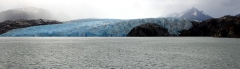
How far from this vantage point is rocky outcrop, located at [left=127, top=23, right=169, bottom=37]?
107287mm

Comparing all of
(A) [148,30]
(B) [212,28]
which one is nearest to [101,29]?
(A) [148,30]

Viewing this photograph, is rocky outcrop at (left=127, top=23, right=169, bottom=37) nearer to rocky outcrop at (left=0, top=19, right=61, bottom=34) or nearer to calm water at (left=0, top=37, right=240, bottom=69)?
calm water at (left=0, top=37, right=240, bottom=69)

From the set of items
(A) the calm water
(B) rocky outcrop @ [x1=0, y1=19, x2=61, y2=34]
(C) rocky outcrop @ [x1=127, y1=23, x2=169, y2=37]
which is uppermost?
(B) rocky outcrop @ [x1=0, y1=19, x2=61, y2=34]

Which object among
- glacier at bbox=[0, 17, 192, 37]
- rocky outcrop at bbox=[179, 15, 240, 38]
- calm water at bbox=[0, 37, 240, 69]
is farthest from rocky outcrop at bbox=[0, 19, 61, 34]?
calm water at bbox=[0, 37, 240, 69]

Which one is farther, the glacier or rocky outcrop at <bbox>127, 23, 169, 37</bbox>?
rocky outcrop at <bbox>127, 23, 169, 37</bbox>

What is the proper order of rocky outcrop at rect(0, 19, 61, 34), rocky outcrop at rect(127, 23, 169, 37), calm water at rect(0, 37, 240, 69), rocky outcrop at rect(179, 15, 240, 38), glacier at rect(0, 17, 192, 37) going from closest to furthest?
calm water at rect(0, 37, 240, 69)
glacier at rect(0, 17, 192, 37)
rocky outcrop at rect(179, 15, 240, 38)
rocky outcrop at rect(127, 23, 169, 37)
rocky outcrop at rect(0, 19, 61, 34)

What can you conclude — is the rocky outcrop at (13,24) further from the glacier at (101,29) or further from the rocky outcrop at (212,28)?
the rocky outcrop at (212,28)

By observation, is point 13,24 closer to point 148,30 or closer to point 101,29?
point 101,29

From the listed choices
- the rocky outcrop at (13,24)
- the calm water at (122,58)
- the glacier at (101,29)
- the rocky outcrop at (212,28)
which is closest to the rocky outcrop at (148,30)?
the glacier at (101,29)

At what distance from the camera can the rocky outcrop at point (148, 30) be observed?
107287 mm

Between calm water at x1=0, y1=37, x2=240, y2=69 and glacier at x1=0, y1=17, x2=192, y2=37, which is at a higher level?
glacier at x1=0, y1=17, x2=192, y2=37

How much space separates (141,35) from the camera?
377ft

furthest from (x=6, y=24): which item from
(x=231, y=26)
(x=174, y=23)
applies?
(x=231, y=26)

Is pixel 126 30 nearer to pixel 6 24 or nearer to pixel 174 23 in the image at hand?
pixel 174 23
